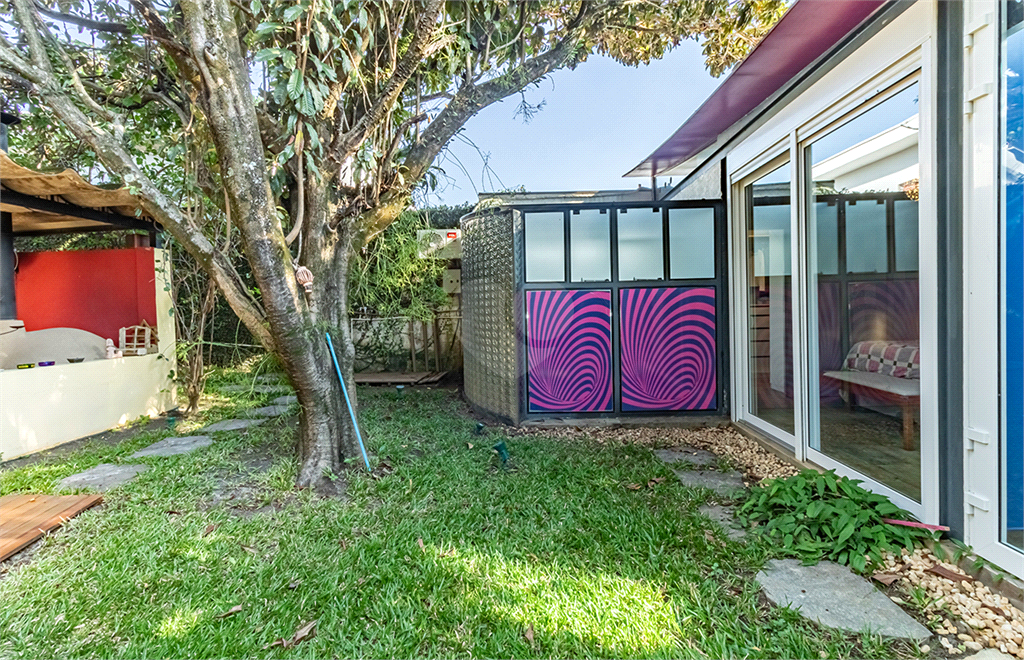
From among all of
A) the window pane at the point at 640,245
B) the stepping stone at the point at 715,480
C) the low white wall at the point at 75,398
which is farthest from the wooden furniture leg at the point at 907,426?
the low white wall at the point at 75,398

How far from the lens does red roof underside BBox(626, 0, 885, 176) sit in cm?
256

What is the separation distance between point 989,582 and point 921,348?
1033mm

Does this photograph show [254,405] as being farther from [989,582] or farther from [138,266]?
[989,582]

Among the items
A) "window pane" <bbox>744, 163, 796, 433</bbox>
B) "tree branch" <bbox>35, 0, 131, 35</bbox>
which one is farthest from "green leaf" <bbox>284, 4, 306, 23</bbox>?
"window pane" <bbox>744, 163, 796, 433</bbox>

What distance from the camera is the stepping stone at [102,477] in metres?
3.45

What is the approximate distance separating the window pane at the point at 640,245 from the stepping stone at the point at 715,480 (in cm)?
214

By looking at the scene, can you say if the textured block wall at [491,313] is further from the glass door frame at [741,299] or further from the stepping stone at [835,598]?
the stepping stone at [835,598]

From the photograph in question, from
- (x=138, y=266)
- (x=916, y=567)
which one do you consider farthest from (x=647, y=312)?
(x=138, y=266)

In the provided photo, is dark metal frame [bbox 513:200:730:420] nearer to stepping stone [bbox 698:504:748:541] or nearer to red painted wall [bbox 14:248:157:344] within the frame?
stepping stone [bbox 698:504:748:541]

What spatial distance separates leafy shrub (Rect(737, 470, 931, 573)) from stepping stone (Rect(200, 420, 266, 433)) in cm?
457

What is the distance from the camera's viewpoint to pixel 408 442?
14.2 ft

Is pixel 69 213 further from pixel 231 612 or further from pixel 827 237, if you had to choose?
pixel 827 237

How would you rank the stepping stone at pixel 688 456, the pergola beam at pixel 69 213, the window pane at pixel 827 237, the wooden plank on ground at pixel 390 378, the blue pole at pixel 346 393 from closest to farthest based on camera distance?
the window pane at pixel 827 237 < the blue pole at pixel 346 393 < the stepping stone at pixel 688 456 < the pergola beam at pixel 69 213 < the wooden plank on ground at pixel 390 378

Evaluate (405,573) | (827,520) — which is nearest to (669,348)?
(827,520)
